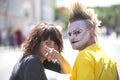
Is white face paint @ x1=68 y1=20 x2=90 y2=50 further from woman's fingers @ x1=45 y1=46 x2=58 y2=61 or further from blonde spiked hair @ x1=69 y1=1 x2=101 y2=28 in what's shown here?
woman's fingers @ x1=45 y1=46 x2=58 y2=61

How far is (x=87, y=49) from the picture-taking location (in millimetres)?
3877

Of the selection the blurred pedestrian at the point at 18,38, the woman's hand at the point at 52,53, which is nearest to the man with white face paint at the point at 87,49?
the woman's hand at the point at 52,53

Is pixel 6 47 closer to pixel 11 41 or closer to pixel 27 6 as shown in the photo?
pixel 11 41

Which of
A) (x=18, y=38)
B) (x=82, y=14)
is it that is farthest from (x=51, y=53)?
(x=18, y=38)

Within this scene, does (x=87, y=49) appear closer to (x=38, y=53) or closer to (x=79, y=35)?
(x=79, y=35)

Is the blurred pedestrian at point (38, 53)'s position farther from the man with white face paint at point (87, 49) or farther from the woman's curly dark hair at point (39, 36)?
the man with white face paint at point (87, 49)

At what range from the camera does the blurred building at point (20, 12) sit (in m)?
52.9

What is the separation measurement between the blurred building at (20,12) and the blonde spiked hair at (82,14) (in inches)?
1820

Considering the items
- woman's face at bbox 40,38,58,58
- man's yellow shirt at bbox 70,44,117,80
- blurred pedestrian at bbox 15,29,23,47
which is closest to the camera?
man's yellow shirt at bbox 70,44,117,80

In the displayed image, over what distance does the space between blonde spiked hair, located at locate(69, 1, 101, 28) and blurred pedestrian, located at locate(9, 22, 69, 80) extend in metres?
0.32

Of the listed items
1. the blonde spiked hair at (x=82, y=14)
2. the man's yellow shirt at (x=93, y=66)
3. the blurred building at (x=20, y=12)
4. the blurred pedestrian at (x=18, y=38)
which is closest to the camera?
the man's yellow shirt at (x=93, y=66)

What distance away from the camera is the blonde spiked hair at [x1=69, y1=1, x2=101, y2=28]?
396 cm

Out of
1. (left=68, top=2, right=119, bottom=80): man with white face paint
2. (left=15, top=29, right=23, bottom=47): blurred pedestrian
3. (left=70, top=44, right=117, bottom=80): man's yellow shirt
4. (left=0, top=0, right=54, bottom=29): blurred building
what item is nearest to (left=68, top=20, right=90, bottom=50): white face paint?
(left=68, top=2, right=119, bottom=80): man with white face paint

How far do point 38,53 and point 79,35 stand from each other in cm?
44
